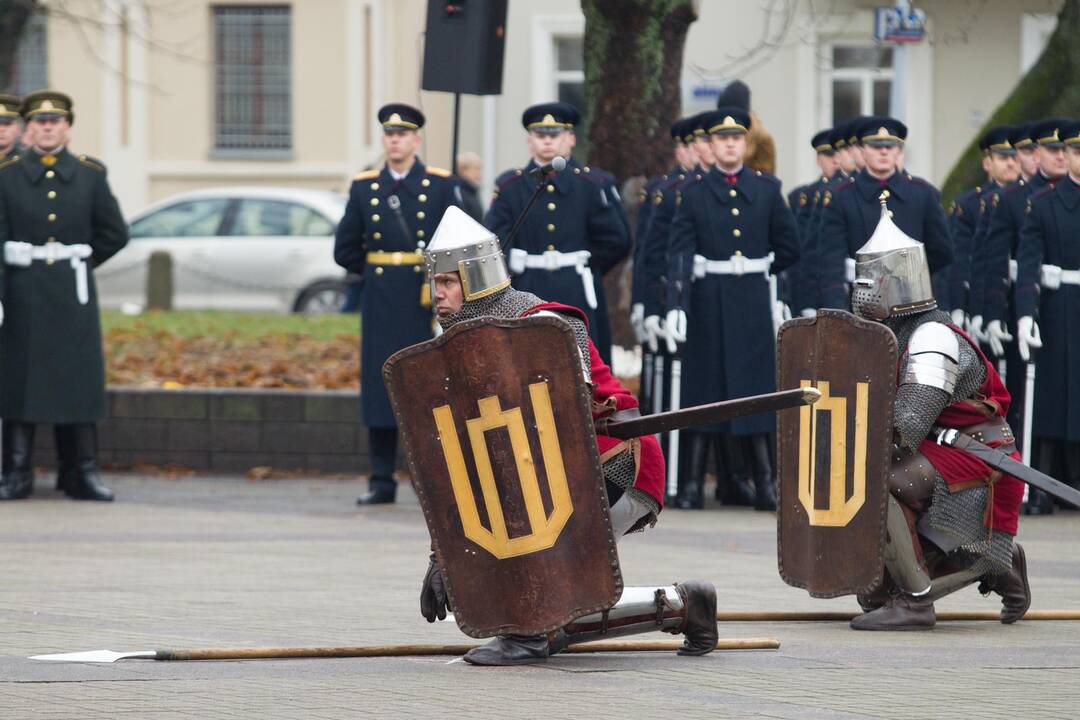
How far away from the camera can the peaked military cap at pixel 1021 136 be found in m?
13.2

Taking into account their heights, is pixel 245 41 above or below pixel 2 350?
above

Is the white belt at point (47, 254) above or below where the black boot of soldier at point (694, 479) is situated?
above

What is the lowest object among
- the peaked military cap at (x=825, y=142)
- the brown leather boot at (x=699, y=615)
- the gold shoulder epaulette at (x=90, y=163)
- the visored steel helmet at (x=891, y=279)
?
the brown leather boot at (x=699, y=615)

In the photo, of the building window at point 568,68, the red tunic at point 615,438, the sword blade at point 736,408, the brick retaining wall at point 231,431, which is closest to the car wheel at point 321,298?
the building window at point 568,68

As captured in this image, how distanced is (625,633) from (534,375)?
1.00 m

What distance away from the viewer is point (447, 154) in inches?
1228

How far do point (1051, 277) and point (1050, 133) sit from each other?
2.65 feet

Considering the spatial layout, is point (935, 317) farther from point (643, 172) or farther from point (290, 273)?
point (290, 273)

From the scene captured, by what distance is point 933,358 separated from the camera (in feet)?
26.8

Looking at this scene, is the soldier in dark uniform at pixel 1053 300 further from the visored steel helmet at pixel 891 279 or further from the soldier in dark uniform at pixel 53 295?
the soldier in dark uniform at pixel 53 295

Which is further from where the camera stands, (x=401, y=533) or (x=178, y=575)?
(x=401, y=533)

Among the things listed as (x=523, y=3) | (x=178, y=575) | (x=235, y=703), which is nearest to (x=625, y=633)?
(x=235, y=703)

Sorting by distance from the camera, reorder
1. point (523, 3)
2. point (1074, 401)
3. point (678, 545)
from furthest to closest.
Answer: point (523, 3)
point (1074, 401)
point (678, 545)

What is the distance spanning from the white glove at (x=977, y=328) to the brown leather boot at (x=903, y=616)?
491 centimetres
